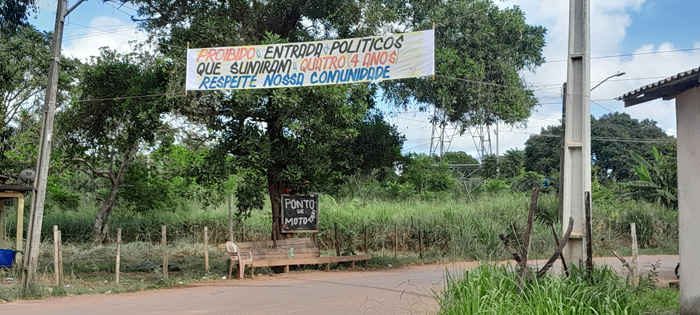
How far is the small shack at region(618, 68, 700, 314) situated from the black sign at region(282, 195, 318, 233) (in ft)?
34.5

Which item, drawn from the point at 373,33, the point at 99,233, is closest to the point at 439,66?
the point at 373,33

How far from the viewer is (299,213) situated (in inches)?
722

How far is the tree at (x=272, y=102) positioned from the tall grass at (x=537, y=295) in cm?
805

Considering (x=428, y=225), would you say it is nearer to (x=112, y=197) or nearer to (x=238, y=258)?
(x=238, y=258)

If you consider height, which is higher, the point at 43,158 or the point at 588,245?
the point at 43,158

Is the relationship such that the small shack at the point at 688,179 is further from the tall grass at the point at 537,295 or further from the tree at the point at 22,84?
the tree at the point at 22,84

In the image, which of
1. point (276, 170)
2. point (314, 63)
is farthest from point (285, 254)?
point (314, 63)

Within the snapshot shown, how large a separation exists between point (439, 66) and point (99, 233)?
577 inches

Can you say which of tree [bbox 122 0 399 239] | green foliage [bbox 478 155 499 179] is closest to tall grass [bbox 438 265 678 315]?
tree [bbox 122 0 399 239]

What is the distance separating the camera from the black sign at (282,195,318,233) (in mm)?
18078

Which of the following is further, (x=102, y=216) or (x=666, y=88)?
(x=102, y=216)

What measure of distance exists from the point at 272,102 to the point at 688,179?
935cm

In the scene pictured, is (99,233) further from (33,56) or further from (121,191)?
(33,56)

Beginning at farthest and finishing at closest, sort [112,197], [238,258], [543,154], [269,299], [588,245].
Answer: [543,154]
[112,197]
[238,258]
[269,299]
[588,245]
